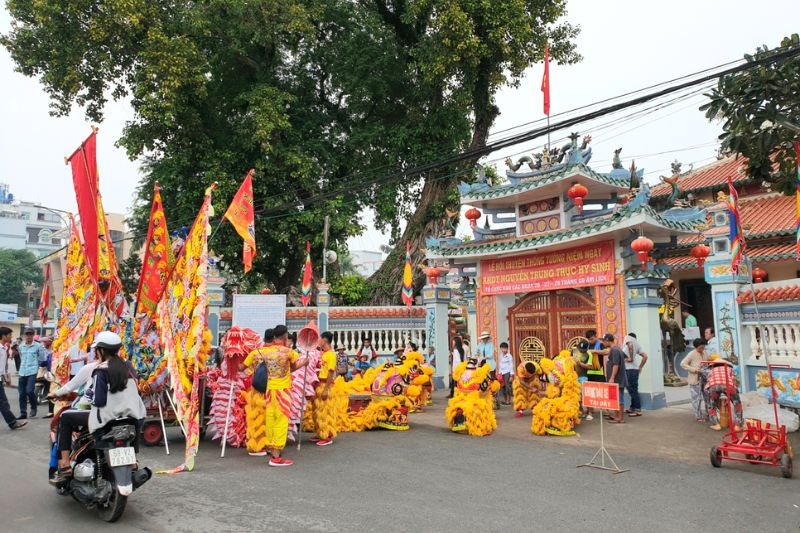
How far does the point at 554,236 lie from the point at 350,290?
27.9 feet

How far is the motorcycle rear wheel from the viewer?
4746 millimetres

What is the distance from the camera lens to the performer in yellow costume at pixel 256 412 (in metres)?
7.38

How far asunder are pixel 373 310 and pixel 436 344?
198 cm

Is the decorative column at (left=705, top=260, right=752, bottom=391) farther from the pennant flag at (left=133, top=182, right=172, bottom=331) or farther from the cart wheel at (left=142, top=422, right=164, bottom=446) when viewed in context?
the cart wheel at (left=142, top=422, right=164, bottom=446)

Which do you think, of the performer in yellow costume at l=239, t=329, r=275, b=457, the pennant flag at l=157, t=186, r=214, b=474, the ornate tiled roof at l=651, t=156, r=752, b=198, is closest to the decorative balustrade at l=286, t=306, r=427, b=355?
the performer in yellow costume at l=239, t=329, r=275, b=457

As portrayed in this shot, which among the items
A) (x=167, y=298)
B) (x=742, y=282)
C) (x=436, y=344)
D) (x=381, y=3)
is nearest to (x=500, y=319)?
(x=436, y=344)

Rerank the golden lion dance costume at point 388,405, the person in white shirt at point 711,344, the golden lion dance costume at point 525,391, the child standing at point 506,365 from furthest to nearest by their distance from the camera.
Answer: the child standing at point 506,365, the golden lion dance costume at point 525,391, the golden lion dance costume at point 388,405, the person in white shirt at point 711,344

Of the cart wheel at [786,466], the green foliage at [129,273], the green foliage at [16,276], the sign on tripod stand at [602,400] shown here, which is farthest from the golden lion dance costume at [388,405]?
the green foliage at [16,276]

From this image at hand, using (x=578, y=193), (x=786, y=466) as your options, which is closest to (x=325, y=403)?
(x=786, y=466)

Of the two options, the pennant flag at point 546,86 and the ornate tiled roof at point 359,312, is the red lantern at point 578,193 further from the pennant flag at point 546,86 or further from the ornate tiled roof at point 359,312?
the ornate tiled roof at point 359,312

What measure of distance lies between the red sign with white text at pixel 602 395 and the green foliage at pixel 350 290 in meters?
12.0

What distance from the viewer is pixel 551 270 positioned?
40.6 ft

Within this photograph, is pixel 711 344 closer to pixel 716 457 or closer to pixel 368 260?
pixel 716 457

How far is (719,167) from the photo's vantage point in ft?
62.6
